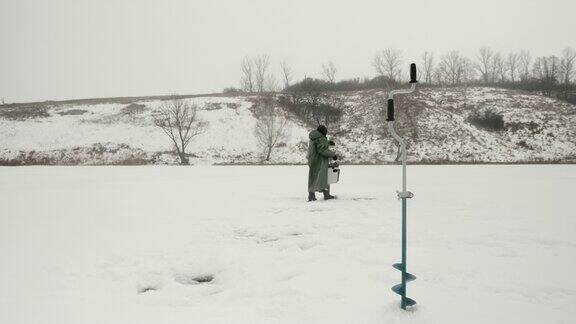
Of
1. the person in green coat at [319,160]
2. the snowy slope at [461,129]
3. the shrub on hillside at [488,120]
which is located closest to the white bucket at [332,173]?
the person in green coat at [319,160]

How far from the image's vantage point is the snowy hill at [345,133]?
38531mm

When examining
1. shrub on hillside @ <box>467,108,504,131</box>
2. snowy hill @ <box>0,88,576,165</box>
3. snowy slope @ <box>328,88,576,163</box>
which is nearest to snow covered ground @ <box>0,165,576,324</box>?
snowy hill @ <box>0,88,576,165</box>

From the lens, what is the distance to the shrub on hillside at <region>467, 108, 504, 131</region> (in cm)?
4197

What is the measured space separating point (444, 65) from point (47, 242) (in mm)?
83399

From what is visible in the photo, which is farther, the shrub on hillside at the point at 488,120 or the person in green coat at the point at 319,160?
the shrub on hillside at the point at 488,120

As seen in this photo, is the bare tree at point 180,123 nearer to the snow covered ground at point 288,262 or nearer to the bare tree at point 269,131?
the bare tree at point 269,131

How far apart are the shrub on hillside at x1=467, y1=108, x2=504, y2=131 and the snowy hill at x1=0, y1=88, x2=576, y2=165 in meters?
0.64

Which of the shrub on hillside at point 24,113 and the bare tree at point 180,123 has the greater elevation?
the shrub on hillside at point 24,113

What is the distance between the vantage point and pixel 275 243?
6430mm

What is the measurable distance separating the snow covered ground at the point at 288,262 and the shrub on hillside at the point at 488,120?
35.8m

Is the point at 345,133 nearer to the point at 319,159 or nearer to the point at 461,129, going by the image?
the point at 461,129

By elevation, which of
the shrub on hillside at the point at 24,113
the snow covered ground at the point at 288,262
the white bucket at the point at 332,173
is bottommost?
the snow covered ground at the point at 288,262

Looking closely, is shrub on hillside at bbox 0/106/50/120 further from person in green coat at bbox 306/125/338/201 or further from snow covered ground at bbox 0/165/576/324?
person in green coat at bbox 306/125/338/201

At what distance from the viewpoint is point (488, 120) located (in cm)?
4253
